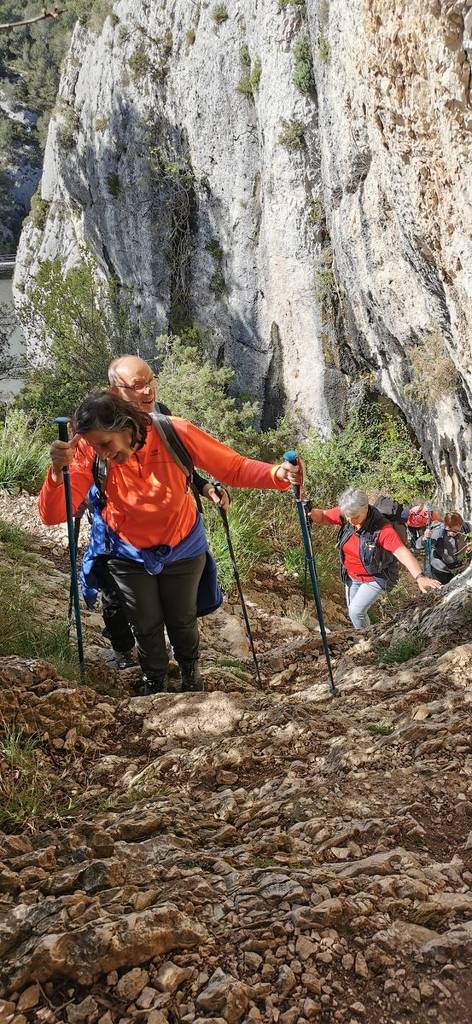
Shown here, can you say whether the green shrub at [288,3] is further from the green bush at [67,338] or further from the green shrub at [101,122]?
the green shrub at [101,122]

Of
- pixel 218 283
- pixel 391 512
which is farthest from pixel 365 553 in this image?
pixel 218 283

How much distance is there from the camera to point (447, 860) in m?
1.73

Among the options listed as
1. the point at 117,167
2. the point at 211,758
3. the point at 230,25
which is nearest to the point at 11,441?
the point at 211,758

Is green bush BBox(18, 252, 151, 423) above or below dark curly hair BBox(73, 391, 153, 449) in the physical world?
above

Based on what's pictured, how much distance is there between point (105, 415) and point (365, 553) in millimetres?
3056

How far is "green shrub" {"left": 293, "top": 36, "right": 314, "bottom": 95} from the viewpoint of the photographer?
12102mm

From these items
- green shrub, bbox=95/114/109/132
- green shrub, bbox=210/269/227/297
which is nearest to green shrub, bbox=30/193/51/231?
green shrub, bbox=95/114/109/132

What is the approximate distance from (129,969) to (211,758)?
1120mm

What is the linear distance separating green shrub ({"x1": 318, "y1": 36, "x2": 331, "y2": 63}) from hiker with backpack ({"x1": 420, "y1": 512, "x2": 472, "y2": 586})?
7817 millimetres

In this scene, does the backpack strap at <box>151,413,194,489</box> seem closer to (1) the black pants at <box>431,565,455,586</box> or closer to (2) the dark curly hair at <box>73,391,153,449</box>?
(2) the dark curly hair at <box>73,391,153,449</box>

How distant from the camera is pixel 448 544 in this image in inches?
240

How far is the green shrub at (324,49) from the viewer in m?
9.60

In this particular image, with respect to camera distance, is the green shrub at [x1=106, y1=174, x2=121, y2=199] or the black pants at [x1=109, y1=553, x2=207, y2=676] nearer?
the black pants at [x1=109, y1=553, x2=207, y2=676]

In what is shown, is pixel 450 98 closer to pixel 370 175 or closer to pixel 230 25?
pixel 370 175
